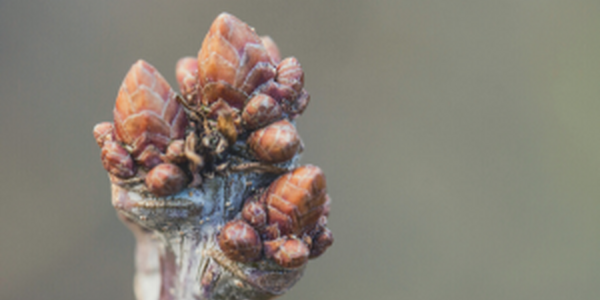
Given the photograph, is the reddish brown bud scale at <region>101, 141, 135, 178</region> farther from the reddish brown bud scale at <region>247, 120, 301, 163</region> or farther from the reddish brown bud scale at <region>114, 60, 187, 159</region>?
the reddish brown bud scale at <region>247, 120, 301, 163</region>

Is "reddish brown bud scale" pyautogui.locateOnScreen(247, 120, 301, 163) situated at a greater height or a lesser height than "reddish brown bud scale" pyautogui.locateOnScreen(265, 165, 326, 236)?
greater

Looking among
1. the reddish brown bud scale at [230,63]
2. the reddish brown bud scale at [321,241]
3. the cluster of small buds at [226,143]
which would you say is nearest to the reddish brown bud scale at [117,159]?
the cluster of small buds at [226,143]

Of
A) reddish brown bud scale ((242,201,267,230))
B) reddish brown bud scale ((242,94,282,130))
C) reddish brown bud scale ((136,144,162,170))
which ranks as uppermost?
reddish brown bud scale ((242,94,282,130))

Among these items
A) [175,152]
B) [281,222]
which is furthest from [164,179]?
[281,222]

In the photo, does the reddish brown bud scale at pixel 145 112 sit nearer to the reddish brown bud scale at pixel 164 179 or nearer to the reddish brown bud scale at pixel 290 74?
the reddish brown bud scale at pixel 164 179

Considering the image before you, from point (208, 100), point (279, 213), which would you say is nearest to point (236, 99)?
point (208, 100)

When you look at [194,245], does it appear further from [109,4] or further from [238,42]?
[109,4]

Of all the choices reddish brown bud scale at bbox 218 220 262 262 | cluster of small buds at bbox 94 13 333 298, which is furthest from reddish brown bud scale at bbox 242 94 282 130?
reddish brown bud scale at bbox 218 220 262 262
